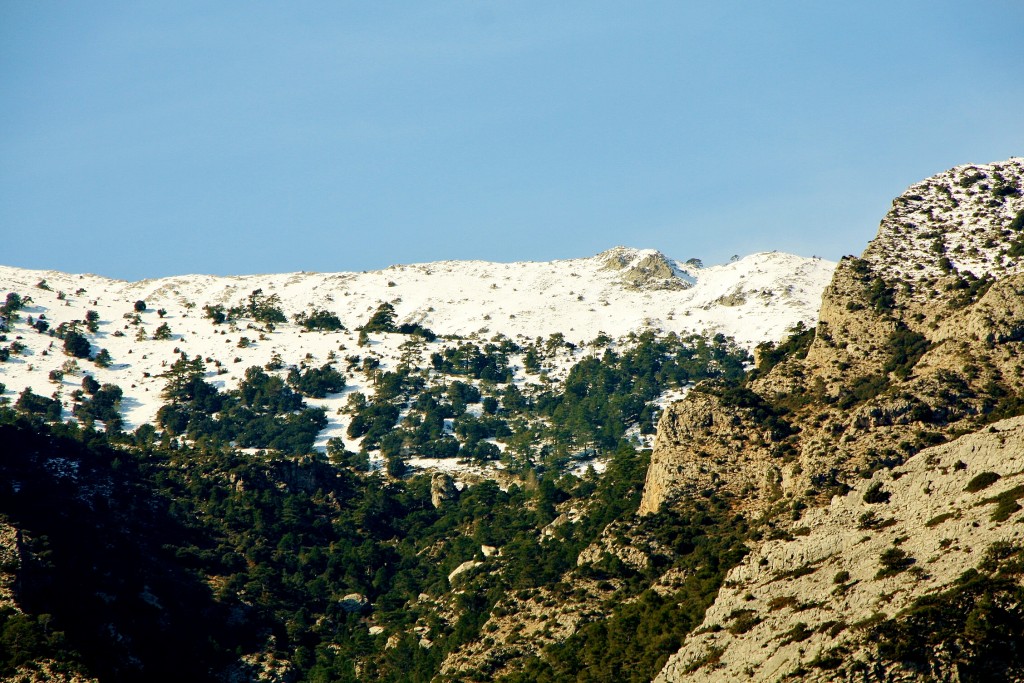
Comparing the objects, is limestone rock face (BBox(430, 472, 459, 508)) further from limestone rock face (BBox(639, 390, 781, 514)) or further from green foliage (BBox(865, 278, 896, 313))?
green foliage (BBox(865, 278, 896, 313))

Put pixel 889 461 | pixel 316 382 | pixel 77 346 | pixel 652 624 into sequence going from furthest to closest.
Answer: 1. pixel 77 346
2. pixel 316 382
3. pixel 889 461
4. pixel 652 624

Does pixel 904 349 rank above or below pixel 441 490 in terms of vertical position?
below

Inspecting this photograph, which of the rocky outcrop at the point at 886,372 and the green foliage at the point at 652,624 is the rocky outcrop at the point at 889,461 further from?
the green foliage at the point at 652,624

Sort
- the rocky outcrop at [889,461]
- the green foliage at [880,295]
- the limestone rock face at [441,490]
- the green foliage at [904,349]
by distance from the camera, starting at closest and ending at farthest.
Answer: the rocky outcrop at [889,461], the green foliage at [904,349], the green foliage at [880,295], the limestone rock face at [441,490]

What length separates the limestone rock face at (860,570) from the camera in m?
57.2

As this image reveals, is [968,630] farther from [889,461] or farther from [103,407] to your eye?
[103,407]

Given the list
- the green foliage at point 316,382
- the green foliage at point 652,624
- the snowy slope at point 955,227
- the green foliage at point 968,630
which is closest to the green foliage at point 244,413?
the green foliage at point 316,382

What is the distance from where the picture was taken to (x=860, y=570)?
65.1 metres

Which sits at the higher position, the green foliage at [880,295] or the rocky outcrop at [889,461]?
the green foliage at [880,295]

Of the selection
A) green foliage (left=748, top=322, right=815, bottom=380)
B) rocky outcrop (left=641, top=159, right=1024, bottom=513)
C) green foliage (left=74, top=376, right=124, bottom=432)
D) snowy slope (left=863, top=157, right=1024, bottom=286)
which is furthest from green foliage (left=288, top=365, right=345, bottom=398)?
snowy slope (left=863, top=157, right=1024, bottom=286)

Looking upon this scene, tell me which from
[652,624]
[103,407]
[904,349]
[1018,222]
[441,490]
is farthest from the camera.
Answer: [103,407]

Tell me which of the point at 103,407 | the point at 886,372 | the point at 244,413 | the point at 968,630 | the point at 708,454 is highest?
the point at 103,407

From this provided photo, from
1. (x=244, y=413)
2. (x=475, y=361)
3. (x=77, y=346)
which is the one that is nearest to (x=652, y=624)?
(x=244, y=413)

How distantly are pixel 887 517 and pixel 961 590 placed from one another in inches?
551
